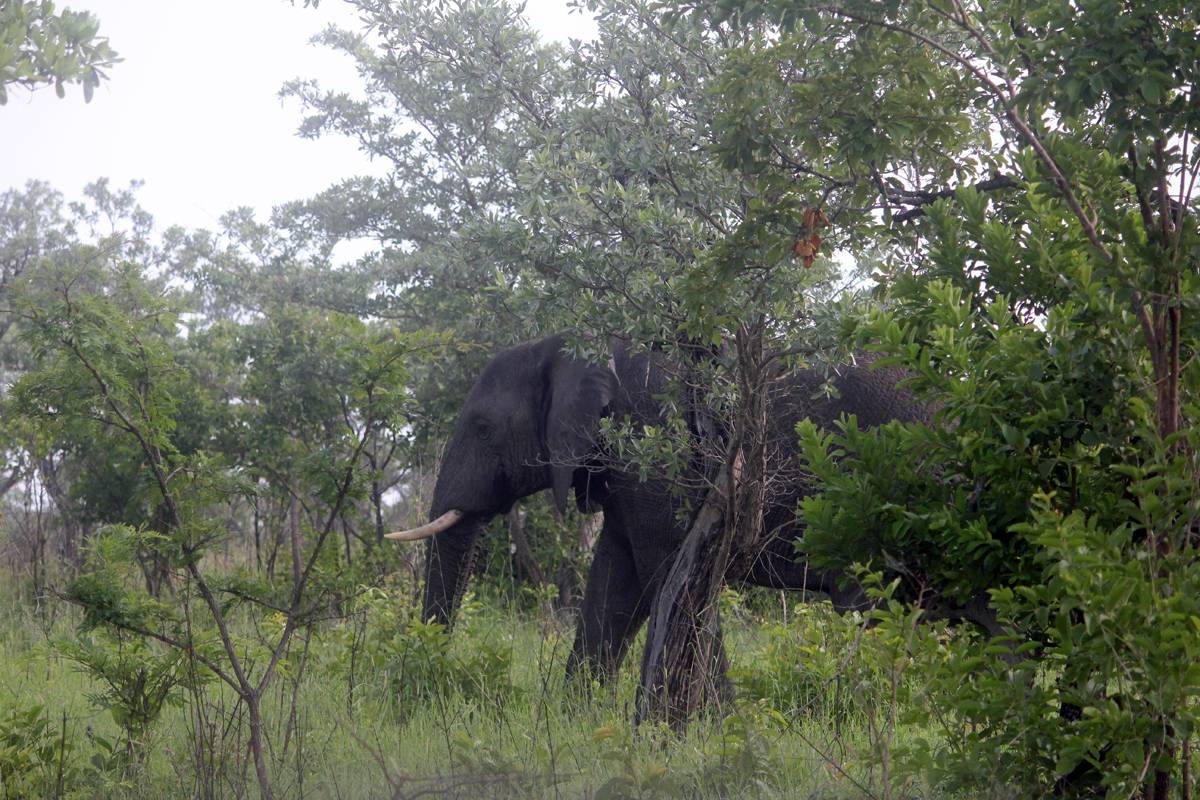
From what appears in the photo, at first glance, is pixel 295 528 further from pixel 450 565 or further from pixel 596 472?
pixel 596 472

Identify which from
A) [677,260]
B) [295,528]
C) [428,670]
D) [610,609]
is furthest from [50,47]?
[295,528]

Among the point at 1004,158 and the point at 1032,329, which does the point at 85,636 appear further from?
the point at 1004,158

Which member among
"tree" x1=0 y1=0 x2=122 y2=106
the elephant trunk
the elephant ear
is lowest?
the elephant trunk

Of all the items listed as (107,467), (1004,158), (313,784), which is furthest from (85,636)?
(107,467)

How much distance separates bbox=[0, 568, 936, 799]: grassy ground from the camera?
366 cm

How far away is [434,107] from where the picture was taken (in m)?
10.3

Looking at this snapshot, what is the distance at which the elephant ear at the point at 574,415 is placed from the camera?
6555 millimetres

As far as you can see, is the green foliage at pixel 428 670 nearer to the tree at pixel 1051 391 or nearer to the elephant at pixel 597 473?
the elephant at pixel 597 473

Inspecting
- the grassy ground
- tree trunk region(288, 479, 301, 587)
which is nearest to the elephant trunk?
the grassy ground

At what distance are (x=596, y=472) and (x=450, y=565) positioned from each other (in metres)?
1.37

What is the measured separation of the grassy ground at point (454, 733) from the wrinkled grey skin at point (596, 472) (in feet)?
1.11

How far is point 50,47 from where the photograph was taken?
10.5 ft

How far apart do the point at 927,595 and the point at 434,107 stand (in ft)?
27.3

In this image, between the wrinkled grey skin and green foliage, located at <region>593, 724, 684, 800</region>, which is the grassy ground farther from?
the wrinkled grey skin
